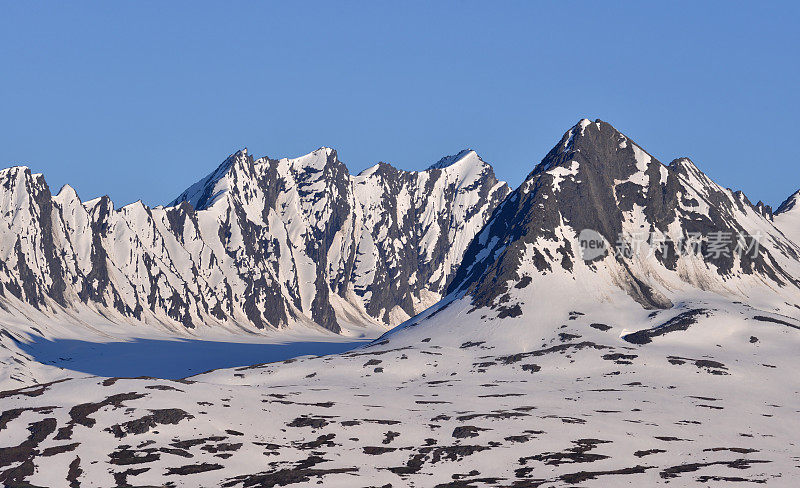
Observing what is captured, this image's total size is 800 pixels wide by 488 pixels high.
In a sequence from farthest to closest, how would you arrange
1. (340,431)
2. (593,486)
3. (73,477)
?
(340,431)
(73,477)
(593,486)

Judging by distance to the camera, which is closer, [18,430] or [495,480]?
[495,480]

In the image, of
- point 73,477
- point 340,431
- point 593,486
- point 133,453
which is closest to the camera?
point 593,486

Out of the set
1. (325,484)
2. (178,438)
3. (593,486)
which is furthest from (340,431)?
(593,486)

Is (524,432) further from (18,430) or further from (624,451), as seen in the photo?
(18,430)

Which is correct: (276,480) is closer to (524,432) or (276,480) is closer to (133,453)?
(133,453)

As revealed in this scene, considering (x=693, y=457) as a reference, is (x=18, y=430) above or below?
above

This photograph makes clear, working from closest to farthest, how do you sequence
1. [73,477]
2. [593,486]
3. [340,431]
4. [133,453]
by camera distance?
[593,486]
[73,477]
[133,453]
[340,431]

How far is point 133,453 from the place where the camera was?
173375 millimetres

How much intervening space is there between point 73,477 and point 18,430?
27409 mm

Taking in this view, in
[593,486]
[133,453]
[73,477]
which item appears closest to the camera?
[593,486]

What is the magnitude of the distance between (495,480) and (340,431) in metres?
42.2

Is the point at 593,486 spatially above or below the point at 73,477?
below

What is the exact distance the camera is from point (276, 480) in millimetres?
157625

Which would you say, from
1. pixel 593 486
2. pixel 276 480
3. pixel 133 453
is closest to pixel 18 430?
pixel 133 453
